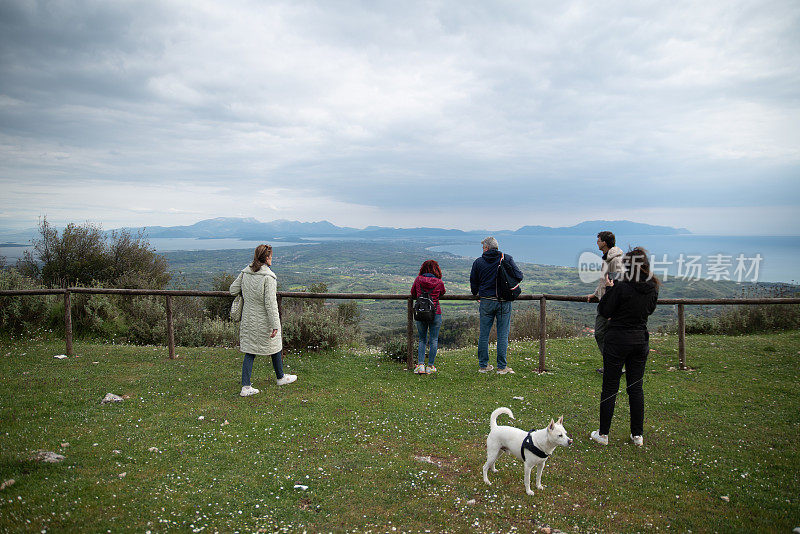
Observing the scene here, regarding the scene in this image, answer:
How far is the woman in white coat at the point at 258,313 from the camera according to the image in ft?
24.9

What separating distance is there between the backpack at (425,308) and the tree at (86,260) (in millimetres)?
16001

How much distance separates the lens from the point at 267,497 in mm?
4410

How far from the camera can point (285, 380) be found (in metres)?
8.20

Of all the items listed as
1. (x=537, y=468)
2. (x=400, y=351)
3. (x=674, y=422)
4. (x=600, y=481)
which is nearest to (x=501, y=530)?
(x=537, y=468)

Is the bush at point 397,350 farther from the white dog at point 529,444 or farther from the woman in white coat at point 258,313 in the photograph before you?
the white dog at point 529,444

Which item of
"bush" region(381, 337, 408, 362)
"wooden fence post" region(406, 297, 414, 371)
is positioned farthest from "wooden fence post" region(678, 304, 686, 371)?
"bush" region(381, 337, 408, 362)

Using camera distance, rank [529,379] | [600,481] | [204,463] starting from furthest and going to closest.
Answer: [529,379]
[204,463]
[600,481]

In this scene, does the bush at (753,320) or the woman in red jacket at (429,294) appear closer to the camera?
the woman in red jacket at (429,294)

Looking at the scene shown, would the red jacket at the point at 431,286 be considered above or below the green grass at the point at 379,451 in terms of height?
above

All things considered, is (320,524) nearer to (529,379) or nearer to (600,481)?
(600,481)

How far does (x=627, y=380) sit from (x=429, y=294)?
13.1 ft

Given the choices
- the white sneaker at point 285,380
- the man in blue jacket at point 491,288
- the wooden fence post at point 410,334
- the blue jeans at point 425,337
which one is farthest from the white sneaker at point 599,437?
the white sneaker at point 285,380

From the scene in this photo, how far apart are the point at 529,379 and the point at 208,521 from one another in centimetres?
632

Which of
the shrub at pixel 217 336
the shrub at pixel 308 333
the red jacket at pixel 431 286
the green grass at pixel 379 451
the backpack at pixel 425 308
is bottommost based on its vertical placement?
the shrub at pixel 217 336
